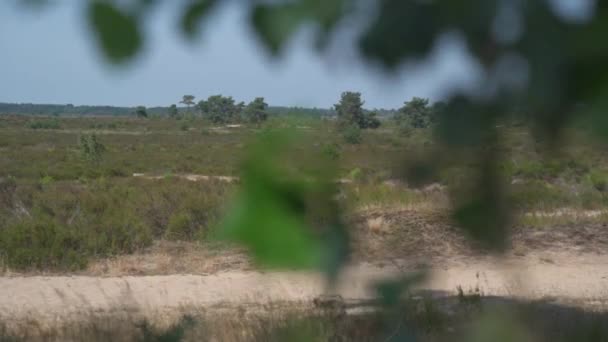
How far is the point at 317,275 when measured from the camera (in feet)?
2.55

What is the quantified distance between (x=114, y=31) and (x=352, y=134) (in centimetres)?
33

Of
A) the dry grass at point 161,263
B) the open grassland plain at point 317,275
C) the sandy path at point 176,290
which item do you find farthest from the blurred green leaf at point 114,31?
the dry grass at point 161,263

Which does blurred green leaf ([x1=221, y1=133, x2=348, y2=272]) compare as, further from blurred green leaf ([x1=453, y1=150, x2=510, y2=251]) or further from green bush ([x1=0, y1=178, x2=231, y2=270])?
green bush ([x1=0, y1=178, x2=231, y2=270])

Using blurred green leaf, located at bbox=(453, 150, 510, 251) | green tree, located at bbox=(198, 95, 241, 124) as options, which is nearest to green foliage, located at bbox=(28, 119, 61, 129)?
green tree, located at bbox=(198, 95, 241, 124)

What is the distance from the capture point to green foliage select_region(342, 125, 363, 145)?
0.92 metres

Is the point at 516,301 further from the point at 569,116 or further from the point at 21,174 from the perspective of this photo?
the point at 21,174

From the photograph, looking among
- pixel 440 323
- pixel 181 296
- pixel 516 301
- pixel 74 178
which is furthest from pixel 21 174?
pixel 516 301

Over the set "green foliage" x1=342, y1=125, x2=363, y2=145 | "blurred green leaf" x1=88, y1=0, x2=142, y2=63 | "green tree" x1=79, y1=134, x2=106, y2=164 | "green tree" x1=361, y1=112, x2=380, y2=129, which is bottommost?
"green tree" x1=79, y1=134, x2=106, y2=164

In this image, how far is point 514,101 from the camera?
746 millimetres

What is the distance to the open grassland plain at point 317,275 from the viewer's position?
2.82 ft

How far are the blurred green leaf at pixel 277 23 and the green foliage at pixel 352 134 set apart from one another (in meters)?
0.18

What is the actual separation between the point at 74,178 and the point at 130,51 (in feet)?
103

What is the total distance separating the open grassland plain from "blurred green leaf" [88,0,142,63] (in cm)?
15

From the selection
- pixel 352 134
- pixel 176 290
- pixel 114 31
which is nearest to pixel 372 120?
pixel 352 134
